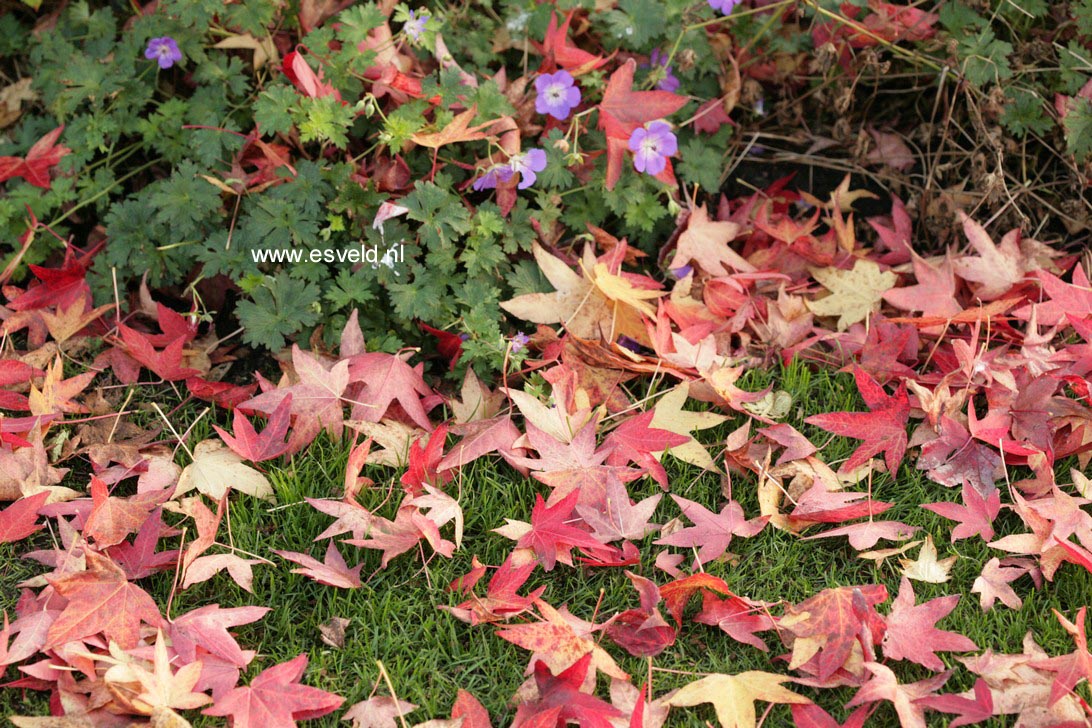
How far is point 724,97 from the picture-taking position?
2.75m

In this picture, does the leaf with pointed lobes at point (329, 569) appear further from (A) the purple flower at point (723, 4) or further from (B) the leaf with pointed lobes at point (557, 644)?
(A) the purple flower at point (723, 4)

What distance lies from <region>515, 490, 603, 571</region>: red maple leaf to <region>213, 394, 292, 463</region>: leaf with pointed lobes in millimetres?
551

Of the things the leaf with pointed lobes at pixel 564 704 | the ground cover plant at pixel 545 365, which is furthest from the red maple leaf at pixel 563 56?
the leaf with pointed lobes at pixel 564 704

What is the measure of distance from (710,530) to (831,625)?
0.30 metres

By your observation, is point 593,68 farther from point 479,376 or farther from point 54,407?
point 54,407

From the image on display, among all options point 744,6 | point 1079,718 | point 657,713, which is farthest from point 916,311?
point 657,713

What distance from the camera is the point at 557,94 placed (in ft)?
7.87

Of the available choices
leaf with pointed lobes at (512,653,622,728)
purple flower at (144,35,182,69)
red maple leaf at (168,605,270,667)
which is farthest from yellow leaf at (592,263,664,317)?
purple flower at (144,35,182,69)

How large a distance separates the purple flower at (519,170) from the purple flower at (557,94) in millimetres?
122

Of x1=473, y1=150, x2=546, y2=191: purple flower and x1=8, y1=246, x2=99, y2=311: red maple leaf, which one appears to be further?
x1=8, y1=246, x2=99, y2=311: red maple leaf

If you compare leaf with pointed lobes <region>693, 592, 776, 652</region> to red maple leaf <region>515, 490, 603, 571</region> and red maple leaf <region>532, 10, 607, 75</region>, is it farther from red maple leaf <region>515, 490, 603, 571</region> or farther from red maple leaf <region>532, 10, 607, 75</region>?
red maple leaf <region>532, 10, 607, 75</region>

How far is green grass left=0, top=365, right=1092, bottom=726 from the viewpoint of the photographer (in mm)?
1748

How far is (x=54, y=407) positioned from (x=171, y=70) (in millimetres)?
958

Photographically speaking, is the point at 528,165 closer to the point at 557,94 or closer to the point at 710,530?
the point at 557,94
